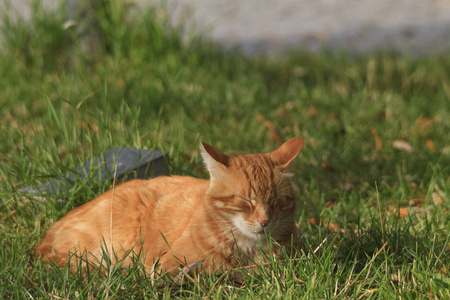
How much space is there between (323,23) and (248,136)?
5589mm

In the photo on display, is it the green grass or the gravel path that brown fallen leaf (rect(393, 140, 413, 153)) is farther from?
the gravel path

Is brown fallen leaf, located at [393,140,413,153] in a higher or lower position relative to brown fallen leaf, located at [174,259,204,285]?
lower

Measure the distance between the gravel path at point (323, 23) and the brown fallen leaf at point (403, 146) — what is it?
365 centimetres

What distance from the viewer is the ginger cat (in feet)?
8.38

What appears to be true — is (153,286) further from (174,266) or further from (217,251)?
(217,251)

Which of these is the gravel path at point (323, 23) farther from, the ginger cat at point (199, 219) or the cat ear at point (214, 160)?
the cat ear at point (214, 160)

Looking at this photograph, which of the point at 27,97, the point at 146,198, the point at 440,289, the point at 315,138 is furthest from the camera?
the point at 27,97

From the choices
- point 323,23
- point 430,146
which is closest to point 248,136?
point 430,146

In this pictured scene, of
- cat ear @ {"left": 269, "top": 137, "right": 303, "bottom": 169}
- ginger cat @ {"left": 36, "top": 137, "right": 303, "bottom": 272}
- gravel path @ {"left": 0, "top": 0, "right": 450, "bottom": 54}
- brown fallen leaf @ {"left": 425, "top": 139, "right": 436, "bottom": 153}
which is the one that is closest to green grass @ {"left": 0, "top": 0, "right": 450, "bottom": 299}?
brown fallen leaf @ {"left": 425, "top": 139, "right": 436, "bottom": 153}

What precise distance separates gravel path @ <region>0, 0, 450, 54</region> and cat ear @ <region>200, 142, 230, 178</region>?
18.1ft

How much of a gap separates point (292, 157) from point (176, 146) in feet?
4.71

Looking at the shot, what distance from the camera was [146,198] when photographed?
116 inches

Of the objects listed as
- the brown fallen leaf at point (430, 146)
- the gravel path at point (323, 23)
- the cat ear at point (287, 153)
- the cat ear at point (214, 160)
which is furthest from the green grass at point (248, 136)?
the gravel path at point (323, 23)

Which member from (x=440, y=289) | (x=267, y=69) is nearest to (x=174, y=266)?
(x=440, y=289)
